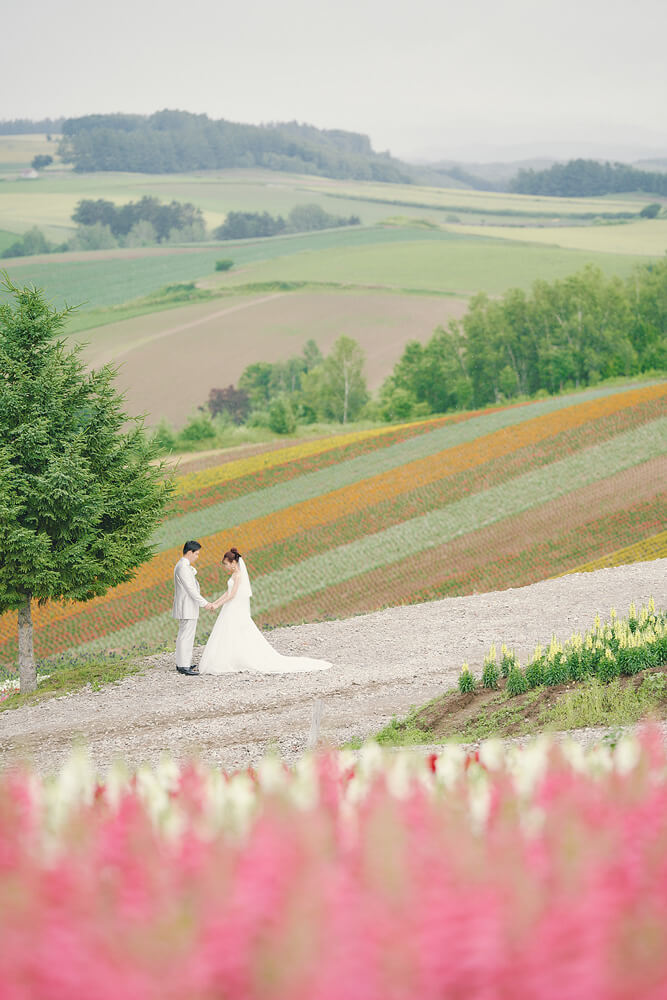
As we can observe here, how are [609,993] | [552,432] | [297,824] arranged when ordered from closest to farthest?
[609,993], [297,824], [552,432]

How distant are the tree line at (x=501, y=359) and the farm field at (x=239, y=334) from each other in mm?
3308

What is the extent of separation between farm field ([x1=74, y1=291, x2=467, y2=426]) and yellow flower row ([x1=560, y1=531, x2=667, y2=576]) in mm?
59043

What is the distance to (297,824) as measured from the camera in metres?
3.83

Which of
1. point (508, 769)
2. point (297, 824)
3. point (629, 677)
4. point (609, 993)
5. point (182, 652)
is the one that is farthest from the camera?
point (182, 652)

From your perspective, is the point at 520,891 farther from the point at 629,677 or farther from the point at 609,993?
the point at 629,677

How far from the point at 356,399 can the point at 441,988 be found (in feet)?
298

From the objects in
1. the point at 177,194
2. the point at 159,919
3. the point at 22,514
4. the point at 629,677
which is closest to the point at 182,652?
the point at 22,514

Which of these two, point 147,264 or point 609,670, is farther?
point 147,264

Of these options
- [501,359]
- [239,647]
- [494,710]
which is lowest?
[239,647]

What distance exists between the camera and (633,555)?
2762cm

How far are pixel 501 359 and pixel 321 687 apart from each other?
250ft

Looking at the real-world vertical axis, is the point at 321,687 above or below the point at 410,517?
above

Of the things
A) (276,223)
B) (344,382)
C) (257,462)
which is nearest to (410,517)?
(257,462)

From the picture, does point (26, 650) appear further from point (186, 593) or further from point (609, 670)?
point (609, 670)
